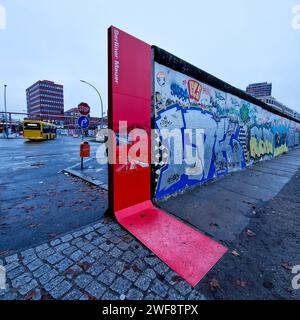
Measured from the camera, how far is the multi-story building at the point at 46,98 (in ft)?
304

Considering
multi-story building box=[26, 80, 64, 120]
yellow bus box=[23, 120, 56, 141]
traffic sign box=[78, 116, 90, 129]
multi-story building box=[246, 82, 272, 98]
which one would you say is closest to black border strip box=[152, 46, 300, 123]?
traffic sign box=[78, 116, 90, 129]

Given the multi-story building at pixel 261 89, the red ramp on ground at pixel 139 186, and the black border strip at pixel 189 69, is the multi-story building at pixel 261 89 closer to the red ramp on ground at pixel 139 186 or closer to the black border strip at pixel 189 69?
the black border strip at pixel 189 69

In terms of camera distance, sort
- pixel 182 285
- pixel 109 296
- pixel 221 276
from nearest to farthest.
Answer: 1. pixel 109 296
2. pixel 182 285
3. pixel 221 276

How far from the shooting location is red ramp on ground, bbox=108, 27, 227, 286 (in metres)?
2.64

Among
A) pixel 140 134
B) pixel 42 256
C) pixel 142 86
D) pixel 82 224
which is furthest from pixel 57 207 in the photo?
pixel 142 86

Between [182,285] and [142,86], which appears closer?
[182,285]

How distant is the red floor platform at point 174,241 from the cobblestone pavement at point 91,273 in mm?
154

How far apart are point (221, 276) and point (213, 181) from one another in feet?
14.3

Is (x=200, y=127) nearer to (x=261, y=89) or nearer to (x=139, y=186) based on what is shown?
(x=139, y=186)

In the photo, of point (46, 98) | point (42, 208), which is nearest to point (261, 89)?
point (46, 98)

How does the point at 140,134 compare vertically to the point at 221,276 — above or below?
above

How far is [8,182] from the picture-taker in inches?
232

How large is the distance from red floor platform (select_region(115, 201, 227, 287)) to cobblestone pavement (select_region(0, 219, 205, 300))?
15 cm

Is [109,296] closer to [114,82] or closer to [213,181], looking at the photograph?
[114,82]
